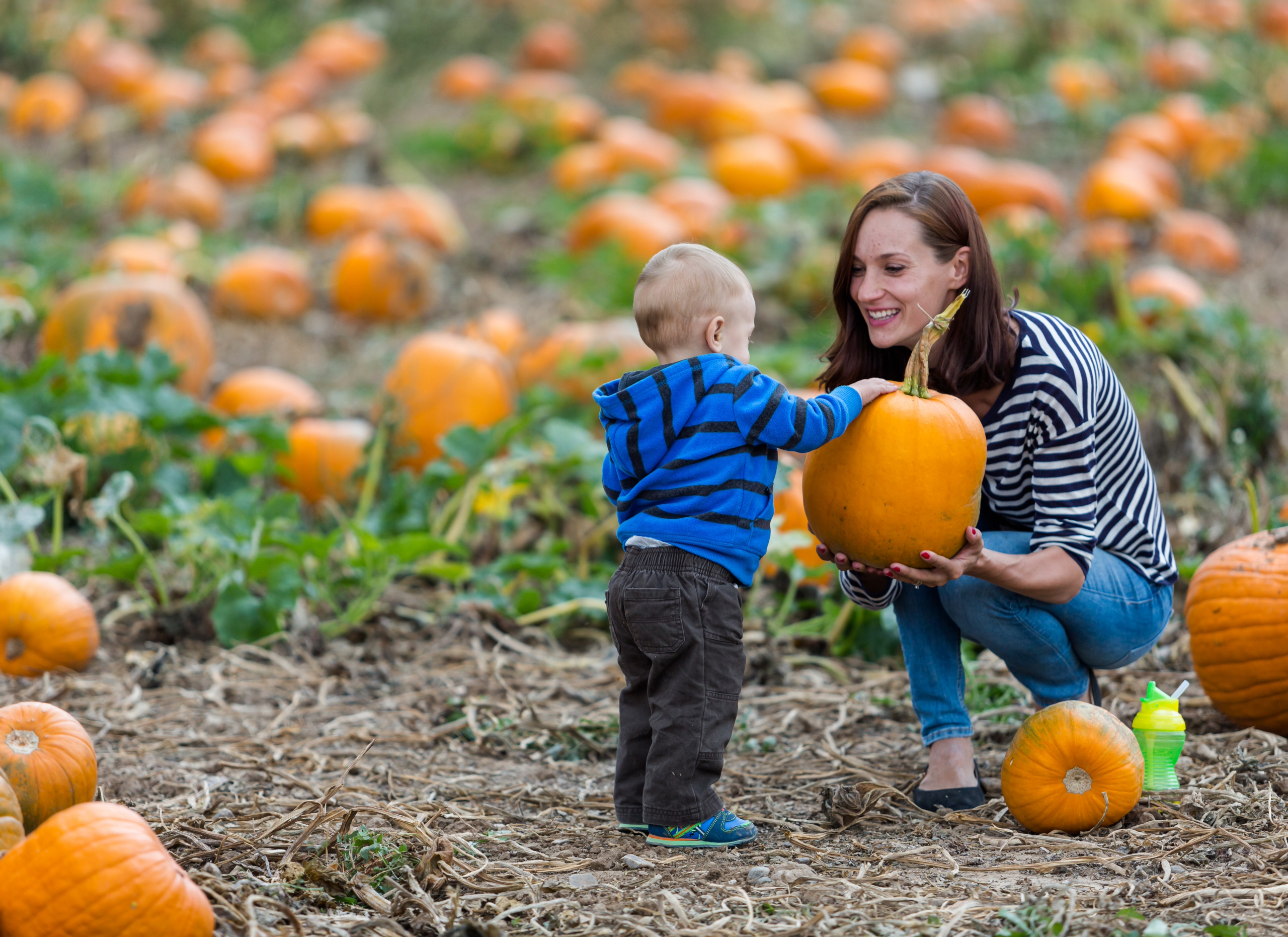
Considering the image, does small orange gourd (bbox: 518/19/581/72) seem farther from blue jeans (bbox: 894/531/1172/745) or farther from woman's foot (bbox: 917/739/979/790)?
woman's foot (bbox: 917/739/979/790)

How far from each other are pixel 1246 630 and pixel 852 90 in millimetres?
7984

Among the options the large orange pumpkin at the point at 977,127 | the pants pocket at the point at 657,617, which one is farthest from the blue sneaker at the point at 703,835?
the large orange pumpkin at the point at 977,127

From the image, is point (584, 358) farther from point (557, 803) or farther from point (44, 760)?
point (44, 760)

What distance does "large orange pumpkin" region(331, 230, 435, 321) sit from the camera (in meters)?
6.41

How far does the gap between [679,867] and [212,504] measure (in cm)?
199

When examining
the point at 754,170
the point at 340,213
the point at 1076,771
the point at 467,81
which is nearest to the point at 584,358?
the point at 1076,771

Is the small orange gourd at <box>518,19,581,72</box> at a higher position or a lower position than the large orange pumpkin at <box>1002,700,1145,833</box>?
higher

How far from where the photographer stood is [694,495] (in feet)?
8.11

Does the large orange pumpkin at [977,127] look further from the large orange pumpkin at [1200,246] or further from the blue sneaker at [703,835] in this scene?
the blue sneaker at [703,835]

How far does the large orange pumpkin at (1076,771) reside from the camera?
2.49 m

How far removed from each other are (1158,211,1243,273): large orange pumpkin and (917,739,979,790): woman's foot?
473 centimetres

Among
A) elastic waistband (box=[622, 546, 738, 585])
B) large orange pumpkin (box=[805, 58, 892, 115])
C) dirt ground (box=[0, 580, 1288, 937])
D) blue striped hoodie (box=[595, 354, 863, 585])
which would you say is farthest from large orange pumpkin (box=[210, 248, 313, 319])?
large orange pumpkin (box=[805, 58, 892, 115])

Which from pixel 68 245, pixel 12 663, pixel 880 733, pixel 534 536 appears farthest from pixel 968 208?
pixel 68 245

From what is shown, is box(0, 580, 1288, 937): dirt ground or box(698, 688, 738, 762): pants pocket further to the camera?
box(698, 688, 738, 762): pants pocket
